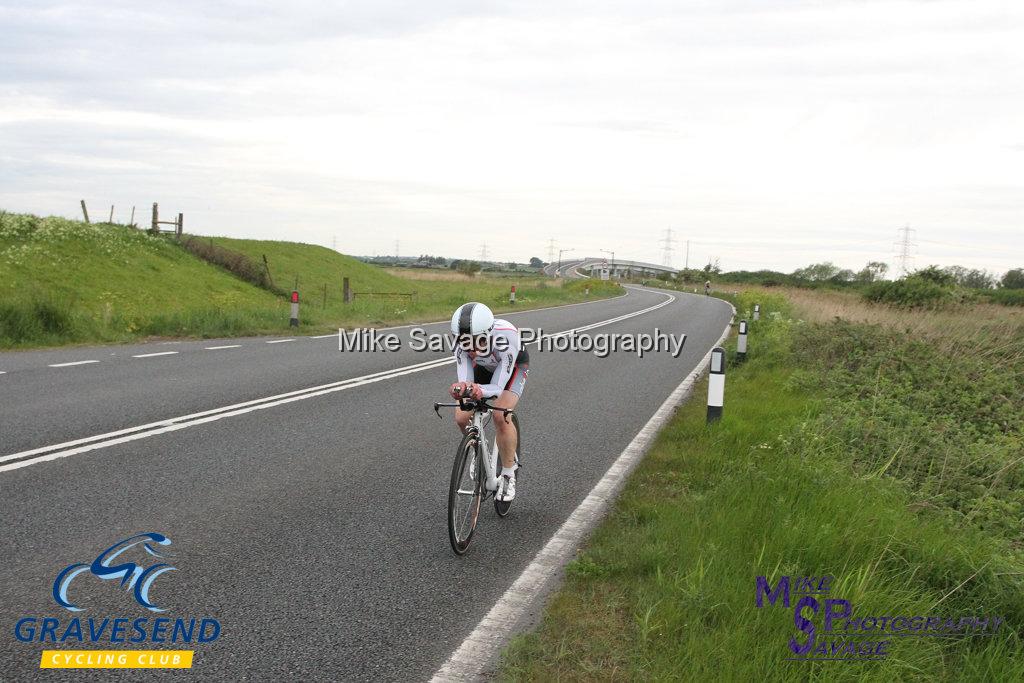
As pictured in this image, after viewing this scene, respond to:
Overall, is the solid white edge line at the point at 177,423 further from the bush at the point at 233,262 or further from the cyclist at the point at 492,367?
the bush at the point at 233,262

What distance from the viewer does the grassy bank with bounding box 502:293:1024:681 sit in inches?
135

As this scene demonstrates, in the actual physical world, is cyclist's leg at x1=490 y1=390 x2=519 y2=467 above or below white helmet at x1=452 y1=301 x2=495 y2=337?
below

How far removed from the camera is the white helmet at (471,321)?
4.80m

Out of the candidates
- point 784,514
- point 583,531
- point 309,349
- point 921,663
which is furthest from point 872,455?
point 309,349

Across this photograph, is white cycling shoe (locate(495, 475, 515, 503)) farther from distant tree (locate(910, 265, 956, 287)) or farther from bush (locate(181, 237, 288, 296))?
bush (locate(181, 237, 288, 296))

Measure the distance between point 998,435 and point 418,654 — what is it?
7.64 metres

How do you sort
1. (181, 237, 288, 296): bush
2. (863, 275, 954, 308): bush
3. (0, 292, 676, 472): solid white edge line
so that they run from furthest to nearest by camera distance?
(181, 237, 288, 296): bush
(863, 275, 954, 308): bush
(0, 292, 676, 472): solid white edge line

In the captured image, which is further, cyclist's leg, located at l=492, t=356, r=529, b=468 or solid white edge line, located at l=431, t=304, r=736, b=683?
cyclist's leg, located at l=492, t=356, r=529, b=468

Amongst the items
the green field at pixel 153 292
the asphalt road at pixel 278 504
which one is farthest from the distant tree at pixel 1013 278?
the asphalt road at pixel 278 504

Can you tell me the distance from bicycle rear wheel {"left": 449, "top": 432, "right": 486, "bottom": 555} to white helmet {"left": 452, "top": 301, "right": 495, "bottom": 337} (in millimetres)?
688

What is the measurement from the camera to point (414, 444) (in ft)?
25.1

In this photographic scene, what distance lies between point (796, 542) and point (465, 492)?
2039 millimetres

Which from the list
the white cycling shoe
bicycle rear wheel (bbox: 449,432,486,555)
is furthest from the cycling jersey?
the white cycling shoe

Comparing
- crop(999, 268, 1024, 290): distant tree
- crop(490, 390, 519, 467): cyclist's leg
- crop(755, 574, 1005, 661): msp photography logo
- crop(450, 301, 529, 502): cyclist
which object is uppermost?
crop(999, 268, 1024, 290): distant tree
